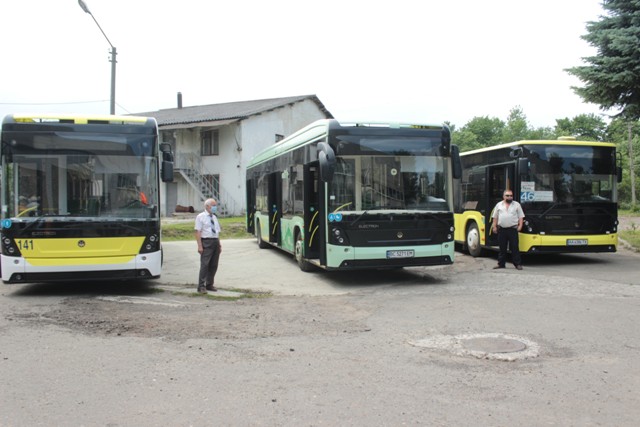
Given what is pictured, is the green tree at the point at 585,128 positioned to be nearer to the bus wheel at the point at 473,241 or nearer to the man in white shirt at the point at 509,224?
the bus wheel at the point at 473,241

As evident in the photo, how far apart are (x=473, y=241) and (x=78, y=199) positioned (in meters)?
10.4

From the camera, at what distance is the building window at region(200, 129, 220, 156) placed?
3469 cm

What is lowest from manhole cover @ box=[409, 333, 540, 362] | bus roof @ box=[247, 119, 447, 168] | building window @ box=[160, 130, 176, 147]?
A: manhole cover @ box=[409, 333, 540, 362]

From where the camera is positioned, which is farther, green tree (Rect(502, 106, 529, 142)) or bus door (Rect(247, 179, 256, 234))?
green tree (Rect(502, 106, 529, 142))

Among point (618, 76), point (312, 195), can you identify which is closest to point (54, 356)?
point (312, 195)

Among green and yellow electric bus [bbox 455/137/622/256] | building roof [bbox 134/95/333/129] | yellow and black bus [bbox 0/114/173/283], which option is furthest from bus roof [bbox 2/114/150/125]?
building roof [bbox 134/95/333/129]

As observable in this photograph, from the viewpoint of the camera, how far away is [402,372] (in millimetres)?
5137

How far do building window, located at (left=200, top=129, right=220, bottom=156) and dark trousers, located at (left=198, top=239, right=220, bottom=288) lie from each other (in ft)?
83.7

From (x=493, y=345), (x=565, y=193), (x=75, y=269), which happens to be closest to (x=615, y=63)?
(x=565, y=193)

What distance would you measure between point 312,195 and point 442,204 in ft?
8.78

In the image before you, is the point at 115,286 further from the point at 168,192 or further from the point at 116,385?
the point at 168,192

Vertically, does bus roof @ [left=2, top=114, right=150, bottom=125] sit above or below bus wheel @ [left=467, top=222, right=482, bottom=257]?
above

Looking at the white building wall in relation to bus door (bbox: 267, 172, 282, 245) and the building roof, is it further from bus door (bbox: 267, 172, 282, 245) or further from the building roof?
bus door (bbox: 267, 172, 282, 245)

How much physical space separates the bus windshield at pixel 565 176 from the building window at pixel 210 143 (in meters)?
24.9
